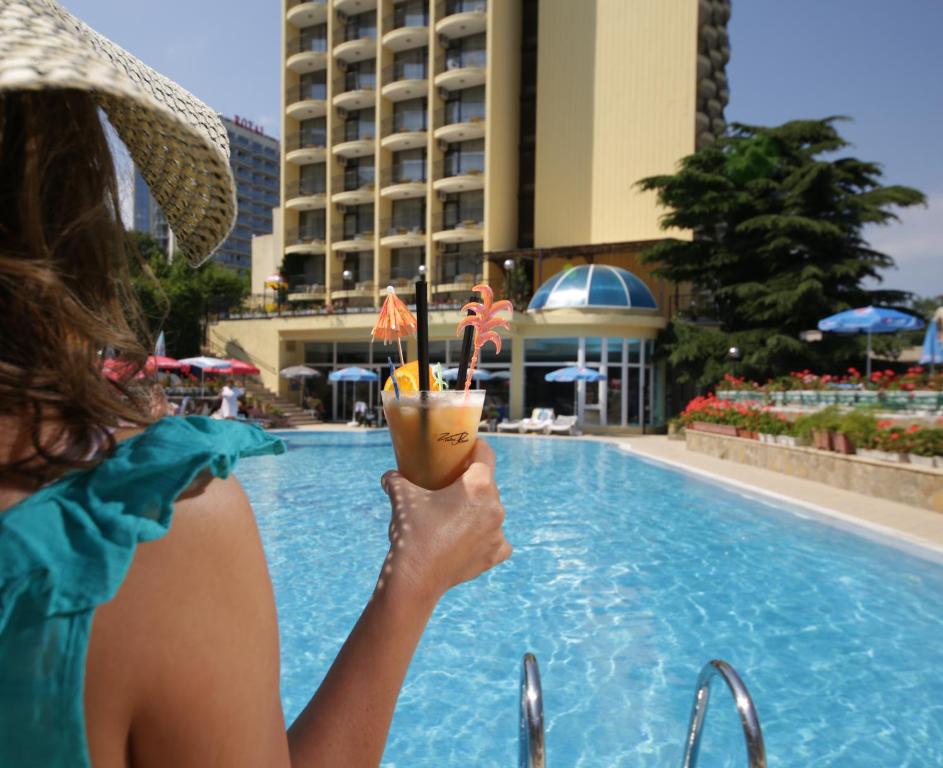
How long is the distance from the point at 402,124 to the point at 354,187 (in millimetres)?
3512

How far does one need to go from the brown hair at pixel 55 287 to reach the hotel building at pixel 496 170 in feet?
71.6

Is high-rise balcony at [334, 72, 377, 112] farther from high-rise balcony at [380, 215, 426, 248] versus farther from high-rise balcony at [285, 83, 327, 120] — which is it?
high-rise balcony at [380, 215, 426, 248]

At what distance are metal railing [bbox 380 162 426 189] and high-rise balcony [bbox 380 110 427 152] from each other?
2.87 ft

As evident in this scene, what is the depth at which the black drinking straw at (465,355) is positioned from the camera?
1.31m

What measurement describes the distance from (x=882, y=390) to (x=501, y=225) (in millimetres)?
19696

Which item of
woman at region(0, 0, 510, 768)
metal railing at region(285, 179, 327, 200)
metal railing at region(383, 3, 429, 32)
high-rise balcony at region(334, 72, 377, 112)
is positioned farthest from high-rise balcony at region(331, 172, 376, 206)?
woman at region(0, 0, 510, 768)

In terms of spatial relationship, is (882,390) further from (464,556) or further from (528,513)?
(464,556)

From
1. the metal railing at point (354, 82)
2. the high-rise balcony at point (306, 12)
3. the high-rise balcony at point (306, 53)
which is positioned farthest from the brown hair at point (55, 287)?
the high-rise balcony at point (306, 12)

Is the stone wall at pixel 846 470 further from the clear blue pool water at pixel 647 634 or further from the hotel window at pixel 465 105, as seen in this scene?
the hotel window at pixel 465 105

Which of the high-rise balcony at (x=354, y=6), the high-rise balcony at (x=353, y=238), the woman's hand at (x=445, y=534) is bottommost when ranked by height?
the woman's hand at (x=445, y=534)

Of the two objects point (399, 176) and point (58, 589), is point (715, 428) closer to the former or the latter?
point (58, 589)

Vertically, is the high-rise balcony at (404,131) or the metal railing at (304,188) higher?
the high-rise balcony at (404,131)

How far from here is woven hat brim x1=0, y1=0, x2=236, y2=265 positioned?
1.81 feet

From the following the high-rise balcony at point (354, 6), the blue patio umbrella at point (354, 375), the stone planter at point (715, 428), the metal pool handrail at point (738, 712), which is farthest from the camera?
the high-rise balcony at point (354, 6)
